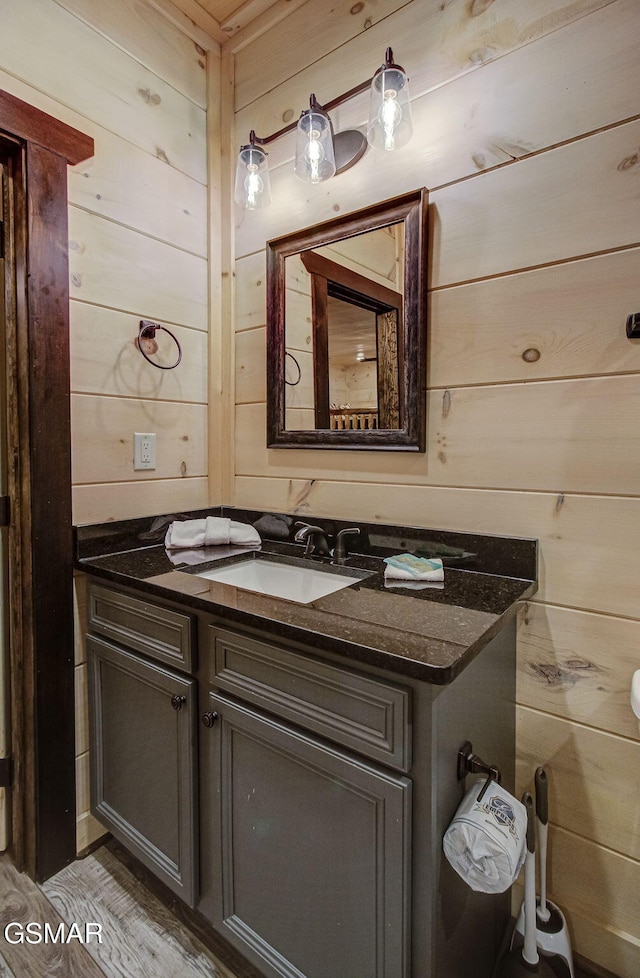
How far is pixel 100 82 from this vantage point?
1481mm

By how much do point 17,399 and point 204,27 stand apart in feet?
4.85

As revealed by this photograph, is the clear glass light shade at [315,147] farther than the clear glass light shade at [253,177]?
No

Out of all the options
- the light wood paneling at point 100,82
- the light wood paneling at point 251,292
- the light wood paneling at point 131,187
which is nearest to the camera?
the light wood paneling at point 100,82

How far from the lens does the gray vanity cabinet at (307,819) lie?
867 mm

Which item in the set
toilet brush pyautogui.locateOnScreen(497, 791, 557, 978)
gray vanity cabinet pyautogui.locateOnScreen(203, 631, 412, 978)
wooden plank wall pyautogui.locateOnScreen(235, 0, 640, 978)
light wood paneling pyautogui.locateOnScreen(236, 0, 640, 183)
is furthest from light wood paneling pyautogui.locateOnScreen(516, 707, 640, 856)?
light wood paneling pyautogui.locateOnScreen(236, 0, 640, 183)

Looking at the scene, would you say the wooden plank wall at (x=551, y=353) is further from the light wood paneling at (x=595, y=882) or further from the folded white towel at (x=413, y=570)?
the folded white towel at (x=413, y=570)

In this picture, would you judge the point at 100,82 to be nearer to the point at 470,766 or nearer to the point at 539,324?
the point at 539,324

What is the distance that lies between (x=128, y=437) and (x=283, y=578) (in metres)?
0.68

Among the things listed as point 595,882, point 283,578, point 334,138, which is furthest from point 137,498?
point 595,882

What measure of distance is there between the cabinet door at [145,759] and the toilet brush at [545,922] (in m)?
0.80

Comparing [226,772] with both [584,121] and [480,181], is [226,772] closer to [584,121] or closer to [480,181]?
[480,181]

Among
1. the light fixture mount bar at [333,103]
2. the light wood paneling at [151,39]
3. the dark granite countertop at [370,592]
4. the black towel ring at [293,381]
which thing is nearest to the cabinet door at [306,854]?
the dark granite countertop at [370,592]

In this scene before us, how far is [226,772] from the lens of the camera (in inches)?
44.4

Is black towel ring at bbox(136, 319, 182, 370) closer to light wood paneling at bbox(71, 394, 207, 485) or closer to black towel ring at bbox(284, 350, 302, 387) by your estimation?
light wood paneling at bbox(71, 394, 207, 485)
